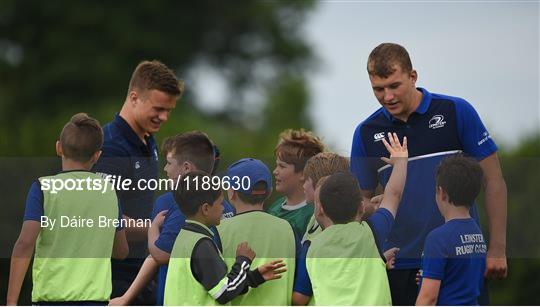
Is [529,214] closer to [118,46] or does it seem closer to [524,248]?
[524,248]

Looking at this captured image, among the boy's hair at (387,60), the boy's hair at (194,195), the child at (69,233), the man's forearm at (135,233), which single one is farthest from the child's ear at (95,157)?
the boy's hair at (387,60)

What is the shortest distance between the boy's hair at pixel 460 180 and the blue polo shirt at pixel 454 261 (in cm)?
12

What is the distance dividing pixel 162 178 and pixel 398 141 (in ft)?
4.35

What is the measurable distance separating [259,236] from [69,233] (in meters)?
1.00

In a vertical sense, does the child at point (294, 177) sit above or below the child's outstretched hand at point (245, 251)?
above

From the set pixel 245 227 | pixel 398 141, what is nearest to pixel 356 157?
pixel 398 141

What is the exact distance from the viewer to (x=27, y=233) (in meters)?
7.16

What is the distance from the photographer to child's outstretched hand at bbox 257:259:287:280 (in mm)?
6957

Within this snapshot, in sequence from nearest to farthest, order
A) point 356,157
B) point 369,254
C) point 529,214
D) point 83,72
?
point 369,254 < point 356,157 < point 529,214 < point 83,72

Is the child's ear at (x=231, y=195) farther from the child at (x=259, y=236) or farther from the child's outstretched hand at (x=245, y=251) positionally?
the child's outstretched hand at (x=245, y=251)

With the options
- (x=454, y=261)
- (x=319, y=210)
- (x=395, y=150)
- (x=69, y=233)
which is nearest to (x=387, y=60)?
(x=395, y=150)

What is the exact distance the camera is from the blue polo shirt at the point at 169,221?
7293 millimetres

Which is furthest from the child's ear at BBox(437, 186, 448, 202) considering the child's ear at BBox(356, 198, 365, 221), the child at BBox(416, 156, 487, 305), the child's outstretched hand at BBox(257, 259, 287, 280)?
the child's outstretched hand at BBox(257, 259, 287, 280)

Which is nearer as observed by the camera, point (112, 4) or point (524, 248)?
point (524, 248)
